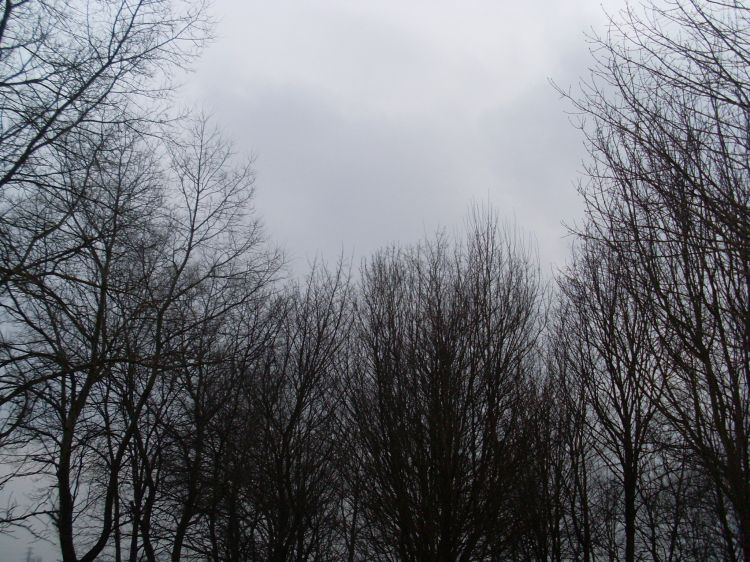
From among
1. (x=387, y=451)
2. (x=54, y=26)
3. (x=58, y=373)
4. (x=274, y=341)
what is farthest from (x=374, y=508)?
(x=54, y=26)

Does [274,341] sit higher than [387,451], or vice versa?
[274,341]

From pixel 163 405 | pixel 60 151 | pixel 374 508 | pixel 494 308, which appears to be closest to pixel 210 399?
pixel 163 405

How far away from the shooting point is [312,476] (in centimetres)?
1369

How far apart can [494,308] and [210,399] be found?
7654mm

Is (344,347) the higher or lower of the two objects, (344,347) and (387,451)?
the higher

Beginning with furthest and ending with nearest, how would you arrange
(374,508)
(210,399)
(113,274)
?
(210,399) < (374,508) < (113,274)

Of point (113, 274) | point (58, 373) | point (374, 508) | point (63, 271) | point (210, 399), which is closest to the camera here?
point (58, 373)

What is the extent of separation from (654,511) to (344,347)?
25.6ft

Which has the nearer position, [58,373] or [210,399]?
[58,373]

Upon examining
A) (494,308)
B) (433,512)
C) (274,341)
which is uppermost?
(274,341)

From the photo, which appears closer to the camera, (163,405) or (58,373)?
(58,373)

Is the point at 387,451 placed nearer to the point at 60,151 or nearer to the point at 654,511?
the point at 60,151

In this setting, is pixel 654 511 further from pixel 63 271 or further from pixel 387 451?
pixel 63 271

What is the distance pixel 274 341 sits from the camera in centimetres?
1509
